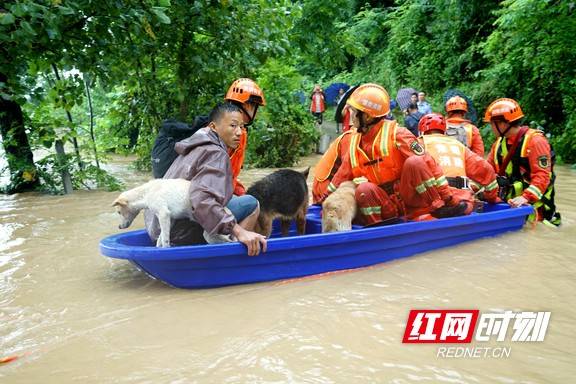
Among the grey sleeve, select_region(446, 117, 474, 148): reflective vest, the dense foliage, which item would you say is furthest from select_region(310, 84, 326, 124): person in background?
the grey sleeve

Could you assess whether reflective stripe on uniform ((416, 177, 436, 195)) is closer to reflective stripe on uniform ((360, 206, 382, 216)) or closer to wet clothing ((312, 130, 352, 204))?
reflective stripe on uniform ((360, 206, 382, 216))

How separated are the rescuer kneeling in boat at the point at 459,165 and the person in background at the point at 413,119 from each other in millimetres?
4405

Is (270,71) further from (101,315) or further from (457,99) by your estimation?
(101,315)

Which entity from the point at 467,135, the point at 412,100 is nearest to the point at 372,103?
the point at 467,135

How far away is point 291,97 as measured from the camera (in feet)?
43.9

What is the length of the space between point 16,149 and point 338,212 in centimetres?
603

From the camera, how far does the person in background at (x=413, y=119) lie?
1011 centimetres

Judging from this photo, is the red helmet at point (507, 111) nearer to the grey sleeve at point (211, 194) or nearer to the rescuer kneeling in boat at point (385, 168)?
the rescuer kneeling in boat at point (385, 168)

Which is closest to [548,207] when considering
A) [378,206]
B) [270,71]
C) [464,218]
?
[464,218]

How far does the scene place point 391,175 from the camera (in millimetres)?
4750

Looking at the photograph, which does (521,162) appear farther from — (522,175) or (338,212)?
(338,212)

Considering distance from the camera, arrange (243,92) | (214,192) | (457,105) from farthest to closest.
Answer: (457,105) < (243,92) < (214,192)

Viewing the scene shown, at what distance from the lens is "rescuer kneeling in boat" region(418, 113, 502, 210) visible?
5.27m

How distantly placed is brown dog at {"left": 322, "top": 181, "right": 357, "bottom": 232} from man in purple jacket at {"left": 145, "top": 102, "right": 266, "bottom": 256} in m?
0.65
